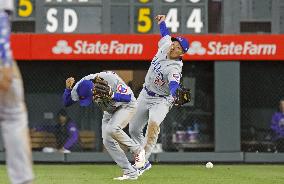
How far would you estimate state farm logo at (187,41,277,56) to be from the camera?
1880 cm

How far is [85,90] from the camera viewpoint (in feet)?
34.3

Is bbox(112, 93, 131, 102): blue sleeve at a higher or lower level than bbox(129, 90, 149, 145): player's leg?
higher

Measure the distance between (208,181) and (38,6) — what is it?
8283 mm

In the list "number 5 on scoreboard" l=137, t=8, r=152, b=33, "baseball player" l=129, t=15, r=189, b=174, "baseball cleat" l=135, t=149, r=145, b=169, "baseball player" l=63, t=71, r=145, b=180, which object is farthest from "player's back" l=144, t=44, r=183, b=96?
"number 5 on scoreboard" l=137, t=8, r=152, b=33

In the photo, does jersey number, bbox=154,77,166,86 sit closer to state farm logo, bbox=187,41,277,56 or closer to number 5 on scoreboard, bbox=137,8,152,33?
number 5 on scoreboard, bbox=137,8,152,33

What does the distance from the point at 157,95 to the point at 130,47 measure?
632 centimetres

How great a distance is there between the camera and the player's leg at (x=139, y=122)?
40.1 feet

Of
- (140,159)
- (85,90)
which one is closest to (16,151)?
(85,90)

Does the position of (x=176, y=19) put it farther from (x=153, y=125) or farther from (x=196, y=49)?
(x=153, y=125)

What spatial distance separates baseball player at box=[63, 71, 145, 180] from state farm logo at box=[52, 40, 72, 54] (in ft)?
24.4

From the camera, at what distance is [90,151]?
19.1 meters

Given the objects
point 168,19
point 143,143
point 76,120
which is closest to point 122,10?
point 168,19

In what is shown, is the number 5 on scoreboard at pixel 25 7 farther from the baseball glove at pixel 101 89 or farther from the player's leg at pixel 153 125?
the baseball glove at pixel 101 89

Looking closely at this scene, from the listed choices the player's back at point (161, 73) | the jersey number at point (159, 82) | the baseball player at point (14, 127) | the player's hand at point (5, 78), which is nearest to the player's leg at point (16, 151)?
the baseball player at point (14, 127)
